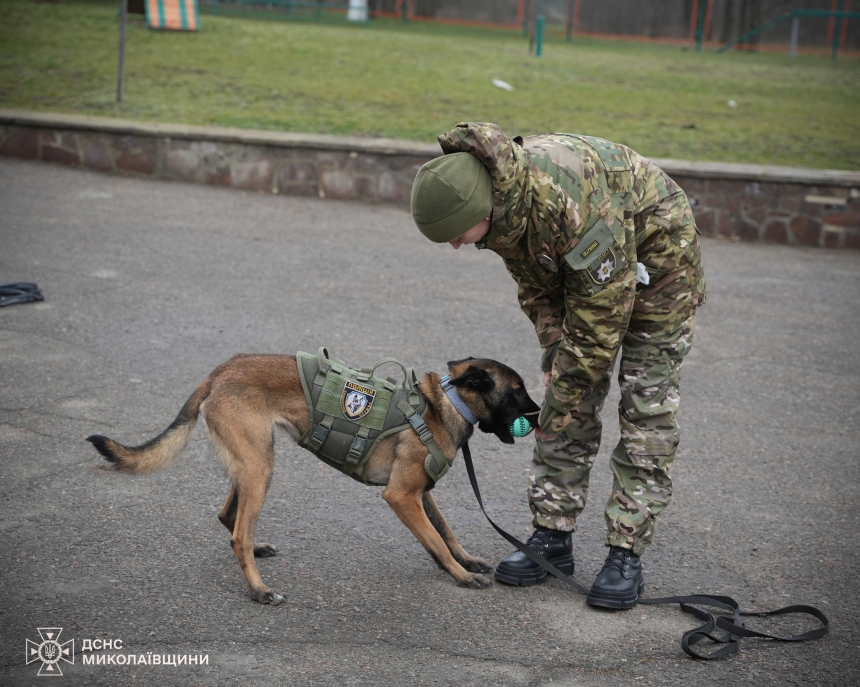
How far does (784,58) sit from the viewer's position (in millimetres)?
24531

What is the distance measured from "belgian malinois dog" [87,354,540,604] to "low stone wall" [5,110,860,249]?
6307 mm

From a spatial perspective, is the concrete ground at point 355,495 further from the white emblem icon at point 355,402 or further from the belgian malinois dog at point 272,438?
the white emblem icon at point 355,402

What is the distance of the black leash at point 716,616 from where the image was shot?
325 cm

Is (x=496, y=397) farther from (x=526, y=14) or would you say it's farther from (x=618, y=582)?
(x=526, y=14)

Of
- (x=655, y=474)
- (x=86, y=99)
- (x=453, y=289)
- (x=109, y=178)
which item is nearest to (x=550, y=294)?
(x=655, y=474)

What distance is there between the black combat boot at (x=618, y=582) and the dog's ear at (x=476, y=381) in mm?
856

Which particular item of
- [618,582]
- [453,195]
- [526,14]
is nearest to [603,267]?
[453,195]

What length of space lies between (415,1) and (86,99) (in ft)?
53.9

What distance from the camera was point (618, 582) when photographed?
11.5ft

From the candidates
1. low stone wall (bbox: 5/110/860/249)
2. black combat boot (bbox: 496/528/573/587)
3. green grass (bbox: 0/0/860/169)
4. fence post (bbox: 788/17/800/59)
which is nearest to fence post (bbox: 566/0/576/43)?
green grass (bbox: 0/0/860/169)

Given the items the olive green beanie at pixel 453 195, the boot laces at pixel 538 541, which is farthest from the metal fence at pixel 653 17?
the olive green beanie at pixel 453 195

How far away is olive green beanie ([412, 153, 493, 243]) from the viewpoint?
117 inches

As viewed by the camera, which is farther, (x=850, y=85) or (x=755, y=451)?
(x=850, y=85)

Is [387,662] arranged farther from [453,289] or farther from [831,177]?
[831,177]
